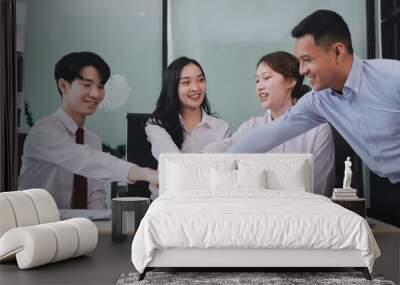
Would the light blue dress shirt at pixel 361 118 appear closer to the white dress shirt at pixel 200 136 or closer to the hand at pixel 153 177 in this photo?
the white dress shirt at pixel 200 136

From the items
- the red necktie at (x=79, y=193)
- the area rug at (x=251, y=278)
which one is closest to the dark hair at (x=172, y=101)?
the red necktie at (x=79, y=193)

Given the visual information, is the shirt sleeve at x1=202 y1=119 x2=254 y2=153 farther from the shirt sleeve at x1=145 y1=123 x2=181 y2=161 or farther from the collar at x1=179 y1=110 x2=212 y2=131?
the shirt sleeve at x1=145 y1=123 x2=181 y2=161

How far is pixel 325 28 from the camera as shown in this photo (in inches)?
257

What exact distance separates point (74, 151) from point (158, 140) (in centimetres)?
101

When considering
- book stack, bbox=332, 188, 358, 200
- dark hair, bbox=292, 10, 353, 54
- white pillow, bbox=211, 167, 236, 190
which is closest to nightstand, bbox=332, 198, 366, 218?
book stack, bbox=332, 188, 358, 200

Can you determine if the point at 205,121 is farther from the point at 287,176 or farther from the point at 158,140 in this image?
the point at 287,176

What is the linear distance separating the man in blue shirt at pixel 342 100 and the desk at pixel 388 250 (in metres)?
0.51

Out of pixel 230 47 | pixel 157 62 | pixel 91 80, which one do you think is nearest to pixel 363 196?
pixel 230 47

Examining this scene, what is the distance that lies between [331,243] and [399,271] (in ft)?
2.57

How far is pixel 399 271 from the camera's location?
443cm

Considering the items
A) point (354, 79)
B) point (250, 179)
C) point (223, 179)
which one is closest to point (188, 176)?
point (223, 179)

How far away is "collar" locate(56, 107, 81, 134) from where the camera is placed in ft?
22.1

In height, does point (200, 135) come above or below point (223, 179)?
above

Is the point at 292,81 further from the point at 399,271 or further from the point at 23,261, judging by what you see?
the point at 23,261
